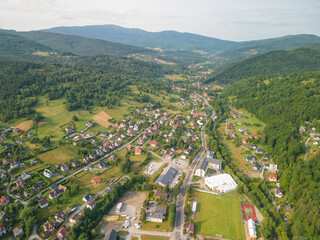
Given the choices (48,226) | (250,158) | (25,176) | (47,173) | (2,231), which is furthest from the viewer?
(250,158)

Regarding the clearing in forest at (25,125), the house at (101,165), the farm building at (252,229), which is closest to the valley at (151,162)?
the farm building at (252,229)

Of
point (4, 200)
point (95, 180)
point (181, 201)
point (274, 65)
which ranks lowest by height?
point (181, 201)

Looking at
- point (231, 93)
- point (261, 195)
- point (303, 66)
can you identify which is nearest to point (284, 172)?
point (261, 195)

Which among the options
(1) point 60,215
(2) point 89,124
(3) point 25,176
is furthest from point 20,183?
(2) point 89,124

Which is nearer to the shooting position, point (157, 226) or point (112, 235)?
point (112, 235)

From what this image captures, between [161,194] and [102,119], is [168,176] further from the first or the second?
[102,119]

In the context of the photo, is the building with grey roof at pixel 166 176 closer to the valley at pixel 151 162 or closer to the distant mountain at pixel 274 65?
the valley at pixel 151 162

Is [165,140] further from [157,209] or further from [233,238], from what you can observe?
[233,238]
